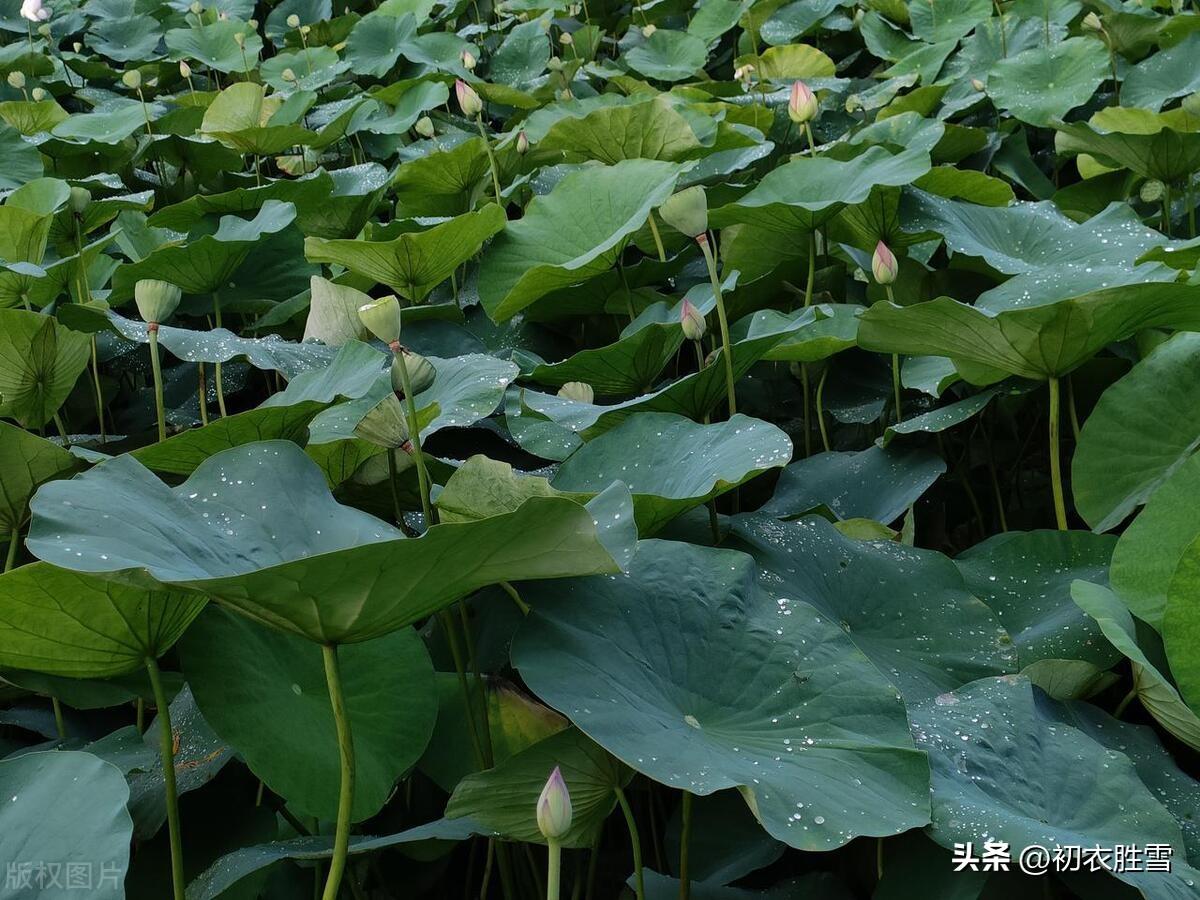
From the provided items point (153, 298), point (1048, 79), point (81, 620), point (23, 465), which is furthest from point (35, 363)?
point (1048, 79)

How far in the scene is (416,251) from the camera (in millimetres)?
1500

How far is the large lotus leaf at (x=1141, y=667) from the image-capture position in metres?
0.84

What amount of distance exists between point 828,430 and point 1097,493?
1.62 feet

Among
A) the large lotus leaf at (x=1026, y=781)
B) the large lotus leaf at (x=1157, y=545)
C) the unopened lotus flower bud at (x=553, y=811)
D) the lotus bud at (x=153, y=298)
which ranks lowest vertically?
the large lotus leaf at (x=1026, y=781)

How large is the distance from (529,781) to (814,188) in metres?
1.05

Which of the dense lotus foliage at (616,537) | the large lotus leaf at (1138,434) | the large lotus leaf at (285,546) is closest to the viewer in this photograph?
the large lotus leaf at (285,546)

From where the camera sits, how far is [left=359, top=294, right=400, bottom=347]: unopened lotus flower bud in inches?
34.1

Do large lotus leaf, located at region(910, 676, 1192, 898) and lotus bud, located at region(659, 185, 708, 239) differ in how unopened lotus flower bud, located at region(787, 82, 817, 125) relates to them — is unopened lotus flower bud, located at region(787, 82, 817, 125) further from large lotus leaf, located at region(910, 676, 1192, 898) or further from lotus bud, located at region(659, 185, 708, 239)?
large lotus leaf, located at region(910, 676, 1192, 898)

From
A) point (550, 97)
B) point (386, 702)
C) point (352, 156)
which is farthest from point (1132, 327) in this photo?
point (352, 156)

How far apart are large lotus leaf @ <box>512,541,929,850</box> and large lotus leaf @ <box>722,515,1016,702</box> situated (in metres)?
0.10

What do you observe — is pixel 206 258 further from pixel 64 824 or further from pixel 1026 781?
pixel 1026 781

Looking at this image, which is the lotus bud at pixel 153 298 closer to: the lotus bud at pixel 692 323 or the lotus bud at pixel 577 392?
the lotus bud at pixel 577 392

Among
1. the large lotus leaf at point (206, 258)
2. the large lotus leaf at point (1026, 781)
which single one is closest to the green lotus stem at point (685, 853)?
the large lotus leaf at point (1026, 781)

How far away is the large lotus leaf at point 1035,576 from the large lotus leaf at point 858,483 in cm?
9
